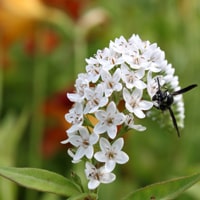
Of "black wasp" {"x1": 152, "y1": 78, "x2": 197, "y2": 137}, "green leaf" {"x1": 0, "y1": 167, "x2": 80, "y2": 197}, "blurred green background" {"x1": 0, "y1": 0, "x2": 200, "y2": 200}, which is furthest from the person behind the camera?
"blurred green background" {"x1": 0, "y1": 0, "x2": 200, "y2": 200}

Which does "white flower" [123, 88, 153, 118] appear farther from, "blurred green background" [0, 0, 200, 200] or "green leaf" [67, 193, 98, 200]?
"blurred green background" [0, 0, 200, 200]

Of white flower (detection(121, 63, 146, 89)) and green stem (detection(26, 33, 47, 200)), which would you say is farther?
green stem (detection(26, 33, 47, 200))

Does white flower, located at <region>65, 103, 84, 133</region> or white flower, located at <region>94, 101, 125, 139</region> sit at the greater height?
white flower, located at <region>65, 103, 84, 133</region>

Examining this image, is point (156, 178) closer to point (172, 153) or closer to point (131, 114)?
point (172, 153)

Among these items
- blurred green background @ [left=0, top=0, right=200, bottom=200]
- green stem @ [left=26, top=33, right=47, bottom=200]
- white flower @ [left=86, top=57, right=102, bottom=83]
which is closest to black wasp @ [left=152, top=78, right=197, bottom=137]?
white flower @ [left=86, top=57, right=102, bottom=83]

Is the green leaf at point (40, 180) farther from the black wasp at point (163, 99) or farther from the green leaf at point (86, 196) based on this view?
the black wasp at point (163, 99)

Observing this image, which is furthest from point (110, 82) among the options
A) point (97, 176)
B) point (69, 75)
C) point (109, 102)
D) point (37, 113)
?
point (69, 75)

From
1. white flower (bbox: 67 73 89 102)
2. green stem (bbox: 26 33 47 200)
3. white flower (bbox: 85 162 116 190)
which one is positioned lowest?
white flower (bbox: 85 162 116 190)

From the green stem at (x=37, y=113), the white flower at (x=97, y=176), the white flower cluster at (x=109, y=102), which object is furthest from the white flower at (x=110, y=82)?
the green stem at (x=37, y=113)

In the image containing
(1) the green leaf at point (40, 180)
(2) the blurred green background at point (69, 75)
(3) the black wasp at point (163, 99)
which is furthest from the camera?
(2) the blurred green background at point (69, 75)
